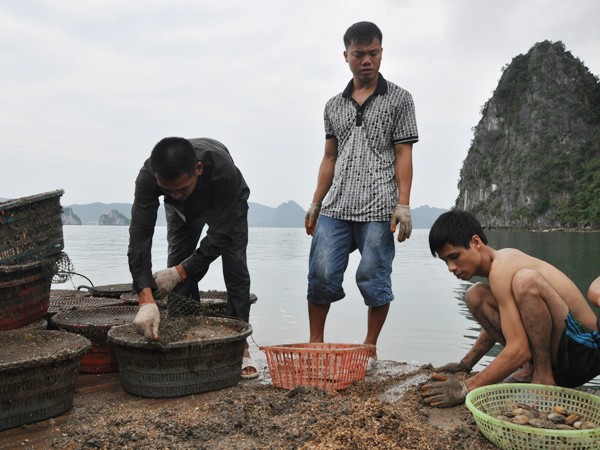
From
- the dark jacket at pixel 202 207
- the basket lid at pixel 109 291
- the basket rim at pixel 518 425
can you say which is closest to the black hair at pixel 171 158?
the dark jacket at pixel 202 207

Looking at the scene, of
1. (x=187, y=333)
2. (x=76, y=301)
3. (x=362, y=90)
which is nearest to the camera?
(x=187, y=333)

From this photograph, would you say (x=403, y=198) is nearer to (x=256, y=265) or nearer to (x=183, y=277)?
(x=183, y=277)

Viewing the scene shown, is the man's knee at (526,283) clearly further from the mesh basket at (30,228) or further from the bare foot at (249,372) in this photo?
the mesh basket at (30,228)

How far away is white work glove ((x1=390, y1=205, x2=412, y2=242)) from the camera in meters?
3.46

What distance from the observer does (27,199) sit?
362 cm

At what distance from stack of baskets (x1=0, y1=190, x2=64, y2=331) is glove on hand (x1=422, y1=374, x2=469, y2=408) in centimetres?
253

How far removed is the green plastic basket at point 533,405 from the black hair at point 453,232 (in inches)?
28.1

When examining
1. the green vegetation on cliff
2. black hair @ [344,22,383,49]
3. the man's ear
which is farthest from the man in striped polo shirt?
the green vegetation on cliff

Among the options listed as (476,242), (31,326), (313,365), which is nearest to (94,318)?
(31,326)

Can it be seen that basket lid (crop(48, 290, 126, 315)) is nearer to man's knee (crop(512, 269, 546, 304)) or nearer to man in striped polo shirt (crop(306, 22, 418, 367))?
man in striped polo shirt (crop(306, 22, 418, 367))

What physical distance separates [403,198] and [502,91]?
88453mm

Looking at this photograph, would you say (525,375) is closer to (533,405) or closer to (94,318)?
(533,405)

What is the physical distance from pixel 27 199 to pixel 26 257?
1.33 feet

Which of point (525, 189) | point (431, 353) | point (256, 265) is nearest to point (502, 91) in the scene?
point (525, 189)
